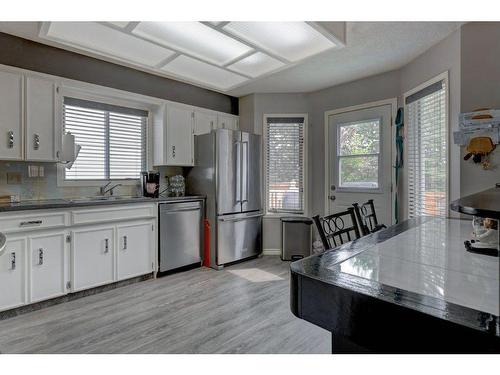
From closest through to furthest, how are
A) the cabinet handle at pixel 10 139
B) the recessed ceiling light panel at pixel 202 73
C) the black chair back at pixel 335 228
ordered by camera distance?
the black chair back at pixel 335 228, the cabinet handle at pixel 10 139, the recessed ceiling light panel at pixel 202 73

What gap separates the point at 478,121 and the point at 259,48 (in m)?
1.94

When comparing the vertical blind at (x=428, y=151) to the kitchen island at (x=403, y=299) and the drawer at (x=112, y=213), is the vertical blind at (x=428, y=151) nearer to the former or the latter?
the kitchen island at (x=403, y=299)

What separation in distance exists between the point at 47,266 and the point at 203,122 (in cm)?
247

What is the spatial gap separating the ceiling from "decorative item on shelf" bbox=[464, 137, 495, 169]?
39.9 inches

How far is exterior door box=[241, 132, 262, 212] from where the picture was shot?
3.92m

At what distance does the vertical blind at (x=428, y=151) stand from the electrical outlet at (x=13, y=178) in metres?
4.02

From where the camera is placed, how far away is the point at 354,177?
3.88 m

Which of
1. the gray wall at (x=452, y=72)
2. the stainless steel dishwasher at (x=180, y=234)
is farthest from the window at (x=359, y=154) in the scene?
the stainless steel dishwasher at (x=180, y=234)

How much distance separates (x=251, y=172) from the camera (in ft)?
13.2

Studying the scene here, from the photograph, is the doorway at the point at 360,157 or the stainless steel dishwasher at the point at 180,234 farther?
the doorway at the point at 360,157

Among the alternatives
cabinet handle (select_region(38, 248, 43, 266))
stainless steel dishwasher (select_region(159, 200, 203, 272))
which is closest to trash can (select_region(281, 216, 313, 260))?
stainless steel dishwasher (select_region(159, 200, 203, 272))

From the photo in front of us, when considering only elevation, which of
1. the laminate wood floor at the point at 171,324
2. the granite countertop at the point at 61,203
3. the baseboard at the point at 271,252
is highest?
the granite countertop at the point at 61,203

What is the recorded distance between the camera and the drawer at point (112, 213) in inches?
104

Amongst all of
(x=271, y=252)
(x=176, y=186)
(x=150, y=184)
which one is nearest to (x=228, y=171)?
(x=176, y=186)
